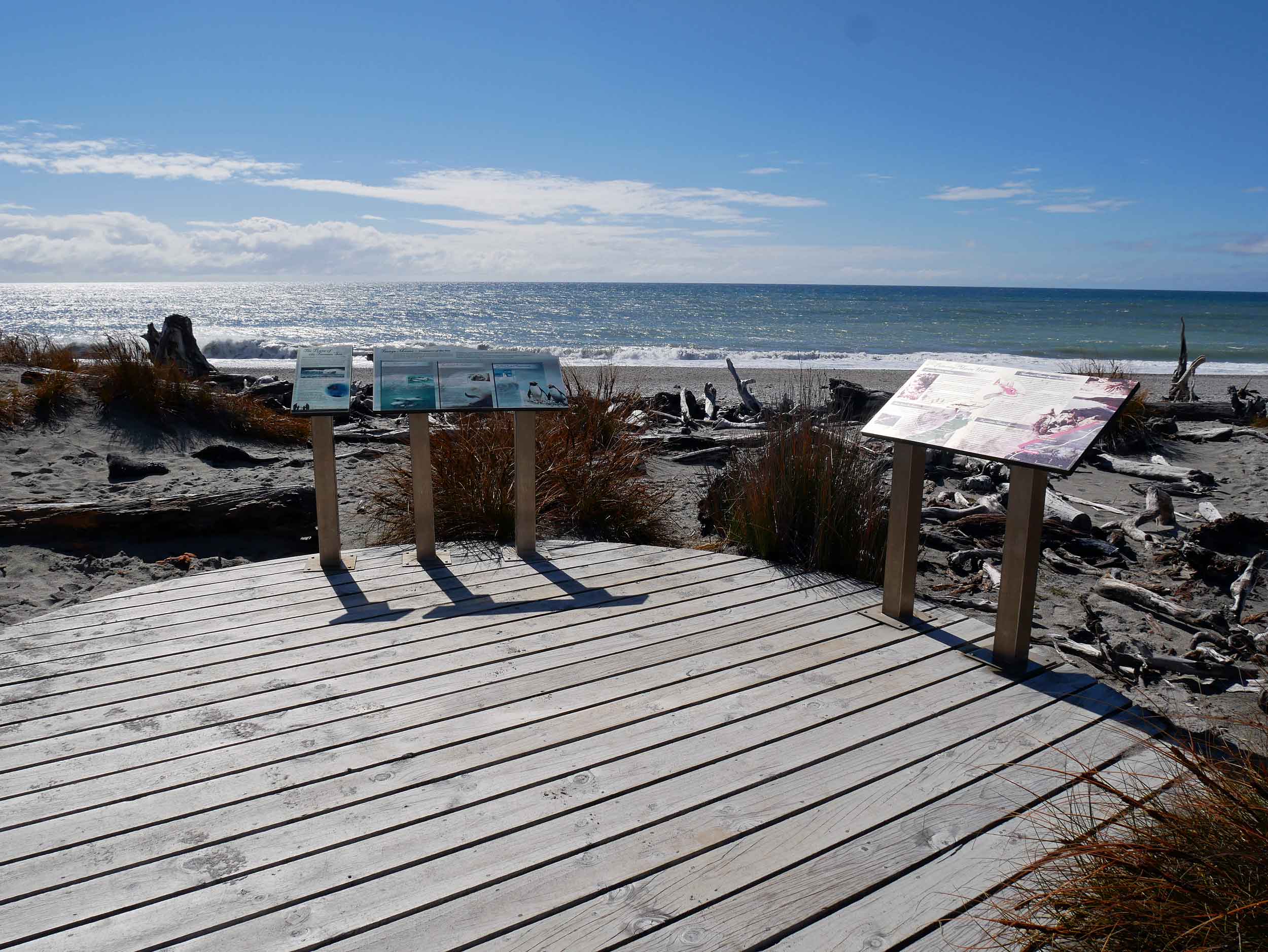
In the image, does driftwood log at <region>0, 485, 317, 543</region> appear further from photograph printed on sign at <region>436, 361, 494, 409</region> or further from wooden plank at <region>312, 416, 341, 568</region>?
photograph printed on sign at <region>436, 361, 494, 409</region>

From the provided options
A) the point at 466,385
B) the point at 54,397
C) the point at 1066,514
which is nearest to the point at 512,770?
the point at 466,385

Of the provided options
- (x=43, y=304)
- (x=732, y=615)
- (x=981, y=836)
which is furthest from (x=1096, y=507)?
(x=43, y=304)

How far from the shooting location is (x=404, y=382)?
11.8 ft

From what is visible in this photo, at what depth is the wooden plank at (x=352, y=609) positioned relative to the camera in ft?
8.94

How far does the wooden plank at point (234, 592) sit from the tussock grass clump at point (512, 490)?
16.3 inches

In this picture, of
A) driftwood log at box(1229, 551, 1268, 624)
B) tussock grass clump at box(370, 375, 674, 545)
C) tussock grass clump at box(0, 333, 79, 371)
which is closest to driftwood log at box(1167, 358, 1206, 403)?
driftwood log at box(1229, 551, 1268, 624)

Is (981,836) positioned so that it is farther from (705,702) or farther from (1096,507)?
(1096,507)

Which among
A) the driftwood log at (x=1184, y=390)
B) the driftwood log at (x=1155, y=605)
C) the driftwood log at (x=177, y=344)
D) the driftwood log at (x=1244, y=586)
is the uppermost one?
the driftwood log at (x=177, y=344)

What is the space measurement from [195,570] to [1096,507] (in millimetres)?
5584

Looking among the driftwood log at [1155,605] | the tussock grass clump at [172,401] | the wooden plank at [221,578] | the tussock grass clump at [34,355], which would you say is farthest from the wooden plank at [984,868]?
the tussock grass clump at [34,355]

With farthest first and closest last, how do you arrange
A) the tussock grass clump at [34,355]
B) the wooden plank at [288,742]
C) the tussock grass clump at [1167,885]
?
the tussock grass clump at [34,355], the wooden plank at [288,742], the tussock grass clump at [1167,885]

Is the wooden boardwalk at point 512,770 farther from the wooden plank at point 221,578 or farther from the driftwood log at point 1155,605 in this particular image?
the driftwood log at point 1155,605

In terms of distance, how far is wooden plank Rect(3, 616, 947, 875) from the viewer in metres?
1.88

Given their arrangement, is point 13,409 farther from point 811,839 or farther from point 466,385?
point 811,839
